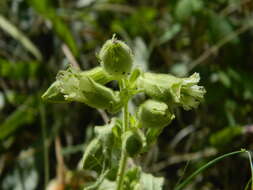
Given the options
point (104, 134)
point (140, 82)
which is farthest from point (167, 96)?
point (104, 134)

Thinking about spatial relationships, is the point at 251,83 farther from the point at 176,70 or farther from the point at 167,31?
the point at 167,31

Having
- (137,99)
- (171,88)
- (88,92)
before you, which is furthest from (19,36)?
(171,88)

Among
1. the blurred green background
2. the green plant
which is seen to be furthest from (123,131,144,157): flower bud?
the blurred green background

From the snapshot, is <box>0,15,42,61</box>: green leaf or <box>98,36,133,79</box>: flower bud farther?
<box>0,15,42,61</box>: green leaf

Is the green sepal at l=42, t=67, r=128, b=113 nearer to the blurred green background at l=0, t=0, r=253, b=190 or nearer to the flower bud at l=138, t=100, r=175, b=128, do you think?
the flower bud at l=138, t=100, r=175, b=128

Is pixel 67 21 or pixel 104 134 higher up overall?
pixel 67 21

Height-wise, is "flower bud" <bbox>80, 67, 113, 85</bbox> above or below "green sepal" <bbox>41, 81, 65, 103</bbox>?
above

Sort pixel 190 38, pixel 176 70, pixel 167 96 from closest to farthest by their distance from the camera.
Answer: pixel 167 96, pixel 176 70, pixel 190 38
